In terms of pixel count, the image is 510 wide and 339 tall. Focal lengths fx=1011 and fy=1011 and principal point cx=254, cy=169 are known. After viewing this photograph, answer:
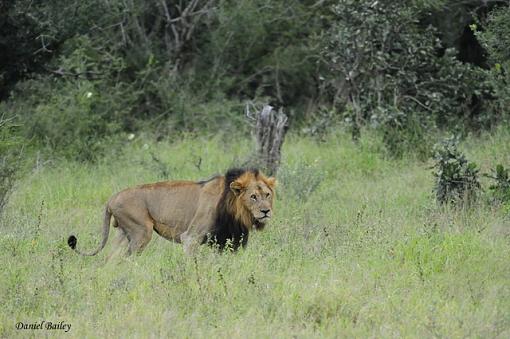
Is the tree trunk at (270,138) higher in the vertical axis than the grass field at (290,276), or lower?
higher

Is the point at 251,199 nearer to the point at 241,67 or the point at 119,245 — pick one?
the point at 119,245

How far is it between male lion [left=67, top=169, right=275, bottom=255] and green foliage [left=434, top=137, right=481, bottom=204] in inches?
103

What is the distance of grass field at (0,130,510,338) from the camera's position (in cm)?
673

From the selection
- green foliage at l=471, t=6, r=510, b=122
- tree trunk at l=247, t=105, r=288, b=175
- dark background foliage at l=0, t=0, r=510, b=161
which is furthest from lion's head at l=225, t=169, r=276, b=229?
dark background foliage at l=0, t=0, r=510, b=161

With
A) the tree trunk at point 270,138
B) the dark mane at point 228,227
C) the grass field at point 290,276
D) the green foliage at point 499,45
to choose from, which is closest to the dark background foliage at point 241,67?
the green foliage at point 499,45

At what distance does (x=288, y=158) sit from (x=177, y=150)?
1.83m

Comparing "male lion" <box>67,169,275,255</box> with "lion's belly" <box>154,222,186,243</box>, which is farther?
"lion's belly" <box>154,222,186,243</box>

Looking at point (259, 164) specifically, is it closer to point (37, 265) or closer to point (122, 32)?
point (37, 265)

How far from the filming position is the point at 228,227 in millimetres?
8797

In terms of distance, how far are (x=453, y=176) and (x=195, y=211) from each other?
3188 millimetres

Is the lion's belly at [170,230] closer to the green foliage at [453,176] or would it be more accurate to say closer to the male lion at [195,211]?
the male lion at [195,211]
